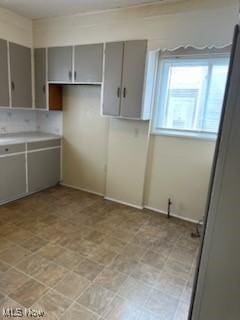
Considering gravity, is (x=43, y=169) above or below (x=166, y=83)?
below

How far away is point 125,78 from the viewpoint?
9.61ft

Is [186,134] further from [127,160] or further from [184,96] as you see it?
[127,160]

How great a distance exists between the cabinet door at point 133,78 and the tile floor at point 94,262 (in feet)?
4.75

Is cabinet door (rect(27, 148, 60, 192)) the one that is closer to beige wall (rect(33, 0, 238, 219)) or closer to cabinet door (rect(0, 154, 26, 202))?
cabinet door (rect(0, 154, 26, 202))

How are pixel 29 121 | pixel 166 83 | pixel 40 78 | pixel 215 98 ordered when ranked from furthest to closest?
pixel 29 121
pixel 40 78
pixel 166 83
pixel 215 98

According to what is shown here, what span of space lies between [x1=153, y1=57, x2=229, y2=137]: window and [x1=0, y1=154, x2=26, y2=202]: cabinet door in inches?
80.7

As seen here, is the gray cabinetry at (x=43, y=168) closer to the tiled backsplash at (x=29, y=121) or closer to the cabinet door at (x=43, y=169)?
the cabinet door at (x=43, y=169)

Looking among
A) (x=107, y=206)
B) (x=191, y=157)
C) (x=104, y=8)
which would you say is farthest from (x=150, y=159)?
(x=104, y=8)

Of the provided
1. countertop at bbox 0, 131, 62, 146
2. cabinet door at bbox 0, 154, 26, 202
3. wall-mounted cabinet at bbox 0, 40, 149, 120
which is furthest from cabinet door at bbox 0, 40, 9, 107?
cabinet door at bbox 0, 154, 26, 202

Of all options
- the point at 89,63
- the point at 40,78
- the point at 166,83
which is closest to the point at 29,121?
the point at 40,78

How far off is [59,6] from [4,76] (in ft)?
4.01

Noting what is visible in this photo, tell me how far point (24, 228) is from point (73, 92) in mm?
2217

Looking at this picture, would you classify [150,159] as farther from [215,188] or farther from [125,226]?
[215,188]

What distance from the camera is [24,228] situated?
2.65 meters
